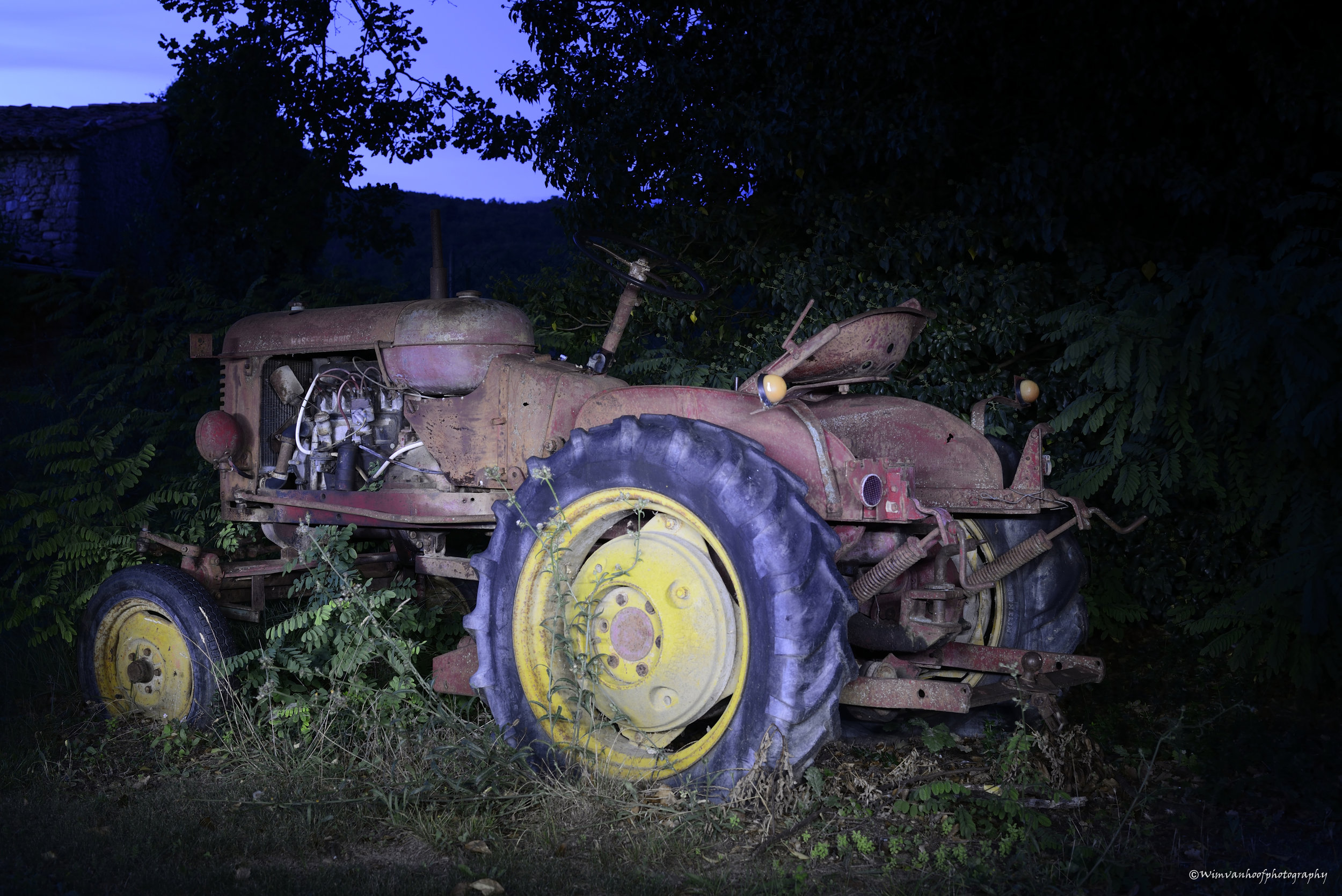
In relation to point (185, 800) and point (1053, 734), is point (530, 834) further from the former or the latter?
point (1053, 734)

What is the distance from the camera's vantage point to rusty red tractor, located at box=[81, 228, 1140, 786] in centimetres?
317

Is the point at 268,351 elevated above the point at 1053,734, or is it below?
above

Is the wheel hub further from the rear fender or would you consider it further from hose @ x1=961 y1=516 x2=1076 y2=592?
hose @ x1=961 y1=516 x2=1076 y2=592

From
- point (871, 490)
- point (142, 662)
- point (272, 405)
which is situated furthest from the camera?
point (272, 405)

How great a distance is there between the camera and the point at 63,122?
628 inches

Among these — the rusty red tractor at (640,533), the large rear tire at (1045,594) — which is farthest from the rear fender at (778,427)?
the large rear tire at (1045,594)

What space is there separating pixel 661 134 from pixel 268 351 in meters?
3.65

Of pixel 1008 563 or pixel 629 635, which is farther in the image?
pixel 1008 563

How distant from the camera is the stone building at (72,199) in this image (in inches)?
559

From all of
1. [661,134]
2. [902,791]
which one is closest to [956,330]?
[661,134]

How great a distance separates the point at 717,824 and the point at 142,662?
2777 mm

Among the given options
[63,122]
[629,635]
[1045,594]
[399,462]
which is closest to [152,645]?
[399,462]

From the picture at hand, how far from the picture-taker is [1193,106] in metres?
5.94

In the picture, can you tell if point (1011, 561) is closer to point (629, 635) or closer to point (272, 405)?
point (629, 635)
